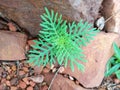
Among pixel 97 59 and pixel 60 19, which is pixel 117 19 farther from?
pixel 60 19

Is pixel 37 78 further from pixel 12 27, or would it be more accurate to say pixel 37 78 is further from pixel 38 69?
pixel 12 27

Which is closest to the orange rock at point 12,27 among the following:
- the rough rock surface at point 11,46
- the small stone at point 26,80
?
the rough rock surface at point 11,46

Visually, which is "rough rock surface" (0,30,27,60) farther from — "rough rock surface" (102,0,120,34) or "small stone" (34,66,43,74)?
"rough rock surface" (102,0,120,34)

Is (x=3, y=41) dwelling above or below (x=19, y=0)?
below

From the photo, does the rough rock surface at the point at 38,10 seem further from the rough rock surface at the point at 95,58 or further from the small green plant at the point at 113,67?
the small green plant at the point at 113,67

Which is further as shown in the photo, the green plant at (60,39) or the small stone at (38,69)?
the small stone at (38,69)

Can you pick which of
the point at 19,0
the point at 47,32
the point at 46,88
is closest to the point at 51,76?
the point at 46,88
